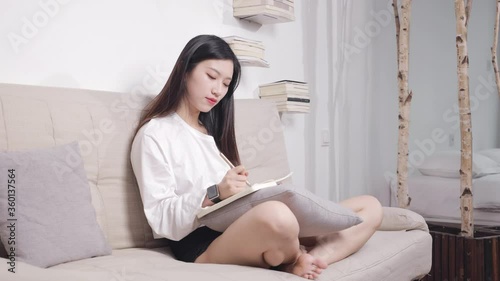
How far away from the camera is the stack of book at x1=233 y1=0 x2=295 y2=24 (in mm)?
2529

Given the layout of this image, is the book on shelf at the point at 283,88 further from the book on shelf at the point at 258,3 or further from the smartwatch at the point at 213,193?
the smartwatch at the point at 213,193

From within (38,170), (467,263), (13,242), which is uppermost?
(38,170)

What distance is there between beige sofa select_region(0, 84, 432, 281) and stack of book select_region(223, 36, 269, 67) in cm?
61

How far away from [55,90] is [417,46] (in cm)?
319

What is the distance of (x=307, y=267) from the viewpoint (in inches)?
54.4

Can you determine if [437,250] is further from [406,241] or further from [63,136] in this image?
[63,136]

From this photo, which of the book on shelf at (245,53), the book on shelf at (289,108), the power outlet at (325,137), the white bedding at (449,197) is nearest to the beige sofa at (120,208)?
the book on shelf at (245,53)

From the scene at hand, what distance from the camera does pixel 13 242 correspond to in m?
1.28

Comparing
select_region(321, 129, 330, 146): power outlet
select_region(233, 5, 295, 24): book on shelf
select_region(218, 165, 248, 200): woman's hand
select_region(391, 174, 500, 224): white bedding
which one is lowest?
select_region(391, 174, 500, 224): white bedding

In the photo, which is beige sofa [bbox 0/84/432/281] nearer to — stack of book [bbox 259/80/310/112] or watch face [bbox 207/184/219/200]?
watch face [bbox 207/184/219/200]

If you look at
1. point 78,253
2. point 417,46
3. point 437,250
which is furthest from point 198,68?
point 417,46

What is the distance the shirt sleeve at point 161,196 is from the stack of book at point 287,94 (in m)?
1.03

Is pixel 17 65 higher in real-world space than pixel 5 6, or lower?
lower

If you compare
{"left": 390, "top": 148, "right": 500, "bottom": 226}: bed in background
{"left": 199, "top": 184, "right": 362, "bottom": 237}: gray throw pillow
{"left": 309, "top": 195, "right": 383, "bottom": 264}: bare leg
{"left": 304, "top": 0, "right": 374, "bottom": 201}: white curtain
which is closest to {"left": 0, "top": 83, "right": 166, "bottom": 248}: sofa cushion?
{"left": 199, "top": 184, "right": 362, "bottom": 237}: gray throw pillow
